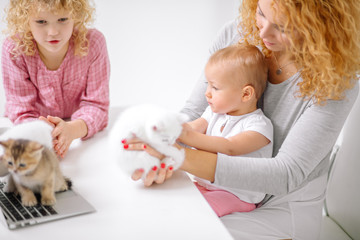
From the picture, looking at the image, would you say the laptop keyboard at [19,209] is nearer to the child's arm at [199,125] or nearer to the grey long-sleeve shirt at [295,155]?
the grey long-sleeve shirt at [295,155]

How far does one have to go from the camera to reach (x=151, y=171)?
2.86 feet

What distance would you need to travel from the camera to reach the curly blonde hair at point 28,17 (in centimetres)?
115

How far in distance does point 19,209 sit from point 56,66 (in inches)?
25.9

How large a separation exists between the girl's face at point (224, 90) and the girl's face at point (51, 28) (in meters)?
0.44

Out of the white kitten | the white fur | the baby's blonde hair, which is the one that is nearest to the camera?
the white fur

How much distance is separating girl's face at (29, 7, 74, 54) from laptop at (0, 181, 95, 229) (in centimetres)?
50

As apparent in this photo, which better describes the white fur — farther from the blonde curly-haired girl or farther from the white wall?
the white wall

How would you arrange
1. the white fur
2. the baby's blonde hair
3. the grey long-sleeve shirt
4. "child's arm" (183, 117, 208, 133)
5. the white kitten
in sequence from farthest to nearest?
→ "child's arm" (183, 117, 208, 133), the baby's blonde hair, the grey long-sleeve shirt, the white kitten, the white fur

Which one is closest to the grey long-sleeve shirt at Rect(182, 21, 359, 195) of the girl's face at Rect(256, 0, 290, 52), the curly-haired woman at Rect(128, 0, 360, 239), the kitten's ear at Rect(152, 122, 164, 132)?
the curly-haired woman at Rect(128, 0, 360, 239)

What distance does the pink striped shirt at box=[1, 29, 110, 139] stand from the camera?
1.26 metres

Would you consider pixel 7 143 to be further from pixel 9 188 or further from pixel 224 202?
pixel 224 202

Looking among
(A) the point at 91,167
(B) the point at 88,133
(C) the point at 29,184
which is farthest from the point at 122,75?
(C) the point at 29,184

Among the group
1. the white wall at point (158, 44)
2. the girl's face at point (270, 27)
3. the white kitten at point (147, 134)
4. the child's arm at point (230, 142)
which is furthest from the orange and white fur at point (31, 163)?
the white wall at point (158, 44)

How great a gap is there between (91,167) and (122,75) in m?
1.57
